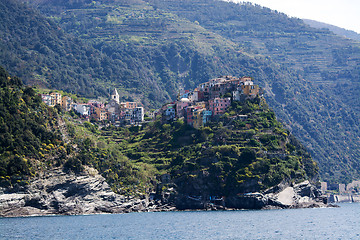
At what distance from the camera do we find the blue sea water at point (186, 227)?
3182 inches

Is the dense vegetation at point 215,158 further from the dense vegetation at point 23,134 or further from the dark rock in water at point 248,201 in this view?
the dense vegetation at point 23,134

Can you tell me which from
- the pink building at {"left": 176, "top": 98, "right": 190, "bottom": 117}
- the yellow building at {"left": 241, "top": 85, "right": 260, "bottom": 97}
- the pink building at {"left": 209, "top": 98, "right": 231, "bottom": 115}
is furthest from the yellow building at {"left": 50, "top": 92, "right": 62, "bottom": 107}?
the yellow building at {"left": 241, "top": 85, "right": 260, "bottom": 97}

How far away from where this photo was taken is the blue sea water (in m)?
80.8

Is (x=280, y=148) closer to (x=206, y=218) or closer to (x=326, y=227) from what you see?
(x=206, y=218)

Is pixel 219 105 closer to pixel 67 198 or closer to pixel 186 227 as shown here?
pixel 67 198

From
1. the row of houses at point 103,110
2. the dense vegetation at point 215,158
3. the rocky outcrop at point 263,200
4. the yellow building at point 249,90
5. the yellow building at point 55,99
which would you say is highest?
the yellow building at point 249,90

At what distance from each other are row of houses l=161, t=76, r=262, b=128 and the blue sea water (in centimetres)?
4385

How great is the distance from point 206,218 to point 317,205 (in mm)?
44114

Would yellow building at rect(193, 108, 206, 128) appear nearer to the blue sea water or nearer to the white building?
the blue sea water

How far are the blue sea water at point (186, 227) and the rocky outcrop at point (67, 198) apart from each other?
3954mm

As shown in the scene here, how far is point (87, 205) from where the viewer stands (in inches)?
4727

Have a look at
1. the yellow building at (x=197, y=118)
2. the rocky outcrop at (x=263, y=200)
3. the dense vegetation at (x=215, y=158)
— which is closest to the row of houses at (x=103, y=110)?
the dense vegetation at (x=215, y=158)

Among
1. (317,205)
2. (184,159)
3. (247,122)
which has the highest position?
(247,122)

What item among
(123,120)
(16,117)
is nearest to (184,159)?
(16,117)
